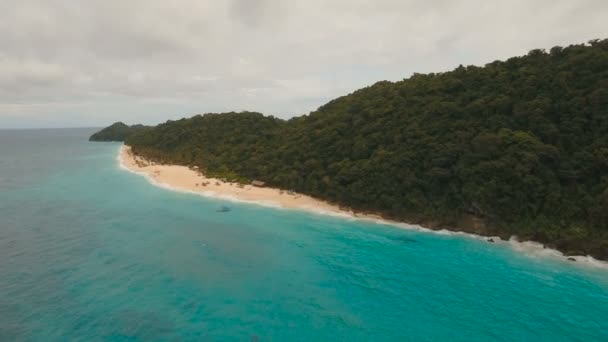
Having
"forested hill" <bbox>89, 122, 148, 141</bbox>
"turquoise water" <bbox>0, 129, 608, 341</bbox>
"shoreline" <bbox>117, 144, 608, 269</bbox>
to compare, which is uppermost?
"forested hill" <bbox>89, 122, 148, 141</bbox>

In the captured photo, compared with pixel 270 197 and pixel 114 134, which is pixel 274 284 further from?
pixel 114 134

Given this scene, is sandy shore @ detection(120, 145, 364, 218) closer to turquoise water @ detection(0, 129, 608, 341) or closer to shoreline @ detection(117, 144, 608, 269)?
shoreline @ detection(117, 144, 608, 269)

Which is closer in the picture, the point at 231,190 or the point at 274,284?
the point at 274,284

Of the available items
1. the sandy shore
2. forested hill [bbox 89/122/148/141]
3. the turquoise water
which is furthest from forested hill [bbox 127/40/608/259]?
forested hill [bbox 89/122/148/141]

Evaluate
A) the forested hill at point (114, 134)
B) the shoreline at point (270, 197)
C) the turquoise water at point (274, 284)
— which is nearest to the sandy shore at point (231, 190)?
the shoreline at point (270, 197)

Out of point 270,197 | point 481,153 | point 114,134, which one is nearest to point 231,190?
point 270,197

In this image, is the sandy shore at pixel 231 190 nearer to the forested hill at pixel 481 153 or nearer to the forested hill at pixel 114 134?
the forested hill at pixel 481 153
